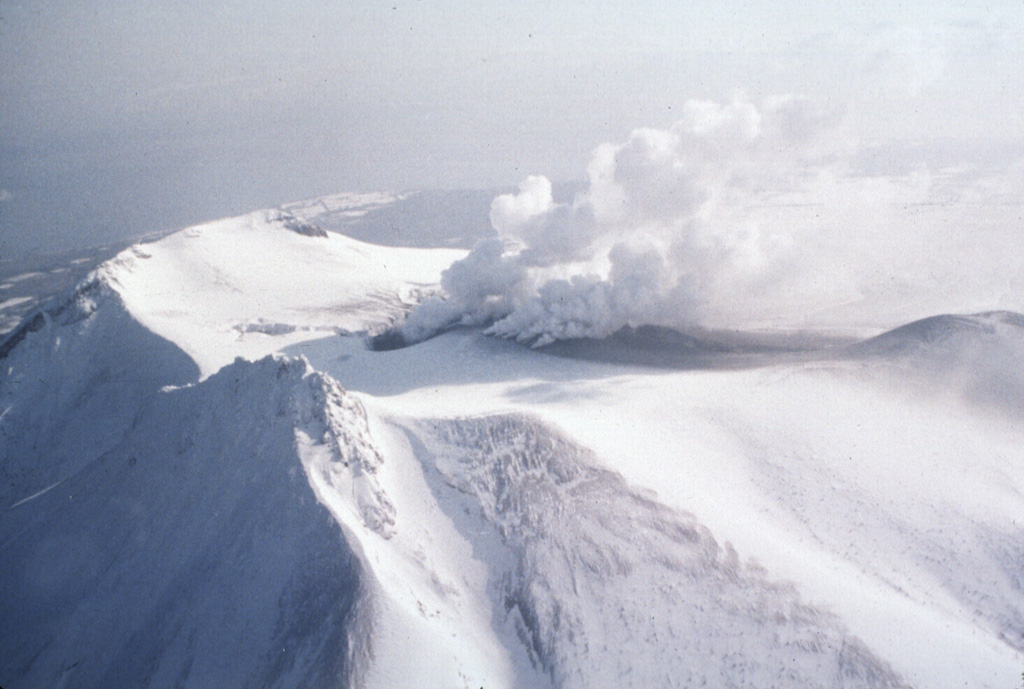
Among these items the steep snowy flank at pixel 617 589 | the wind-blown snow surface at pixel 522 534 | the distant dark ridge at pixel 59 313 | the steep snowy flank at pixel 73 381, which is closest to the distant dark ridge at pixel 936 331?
the wind-blown snow surface at pixel 522 534

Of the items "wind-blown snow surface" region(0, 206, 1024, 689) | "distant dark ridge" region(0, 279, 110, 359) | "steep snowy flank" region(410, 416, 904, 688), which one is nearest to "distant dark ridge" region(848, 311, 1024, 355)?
"wind-blown snow surface" region(0, 206, 1024, 689)

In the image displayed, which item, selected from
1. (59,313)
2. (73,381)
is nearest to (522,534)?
(73,381)

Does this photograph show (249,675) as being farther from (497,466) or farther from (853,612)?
(853,612)

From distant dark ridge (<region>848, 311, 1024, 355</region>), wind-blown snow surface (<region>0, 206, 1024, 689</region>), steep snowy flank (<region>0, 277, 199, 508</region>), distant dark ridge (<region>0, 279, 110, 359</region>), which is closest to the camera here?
wind-blown snow surface (<region>0, 206, 1024, 689</region>)

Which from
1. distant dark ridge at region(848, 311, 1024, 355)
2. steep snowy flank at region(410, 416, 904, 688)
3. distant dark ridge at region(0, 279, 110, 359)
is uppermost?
distant dark ridge at region(0, 279, 110, 359)

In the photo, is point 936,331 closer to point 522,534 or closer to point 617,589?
point 617,589

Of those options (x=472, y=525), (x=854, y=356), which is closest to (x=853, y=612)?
(x=472, y=525)

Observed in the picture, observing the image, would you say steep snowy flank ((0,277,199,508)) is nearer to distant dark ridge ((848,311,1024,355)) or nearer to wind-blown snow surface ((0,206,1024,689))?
wind-blown snow surface ((0,206,1024,689))
